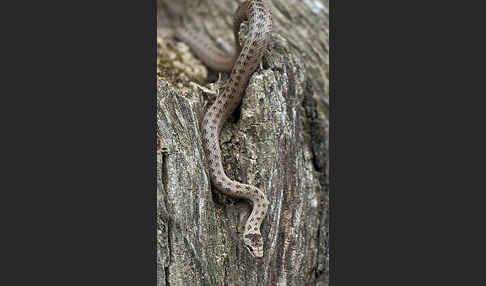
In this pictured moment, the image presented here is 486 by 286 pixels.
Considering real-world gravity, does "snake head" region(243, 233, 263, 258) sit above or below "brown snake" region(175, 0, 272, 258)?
below

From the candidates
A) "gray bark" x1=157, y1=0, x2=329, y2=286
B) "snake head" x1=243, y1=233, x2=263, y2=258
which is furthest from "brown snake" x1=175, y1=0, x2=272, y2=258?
"gray bark" x1=157, y1=0, x2=329, y2=286

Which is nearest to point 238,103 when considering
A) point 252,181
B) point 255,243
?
point 252,181

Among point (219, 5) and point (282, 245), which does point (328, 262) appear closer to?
point (282, 245)

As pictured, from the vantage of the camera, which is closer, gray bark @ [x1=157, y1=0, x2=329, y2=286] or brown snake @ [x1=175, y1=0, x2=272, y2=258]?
gray bark @ [x1=157, y1=0, x2=329, y2=286]

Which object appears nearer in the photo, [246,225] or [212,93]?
[246,225]

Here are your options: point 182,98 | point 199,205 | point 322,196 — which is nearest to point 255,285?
point 199,205

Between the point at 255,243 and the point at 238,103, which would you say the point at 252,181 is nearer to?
the point at 255,243

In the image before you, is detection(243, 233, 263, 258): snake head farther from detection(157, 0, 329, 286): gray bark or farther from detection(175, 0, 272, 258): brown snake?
detection(157, 0, 329, 286): gray bark

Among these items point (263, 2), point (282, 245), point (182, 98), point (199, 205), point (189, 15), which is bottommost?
point (282, 245)

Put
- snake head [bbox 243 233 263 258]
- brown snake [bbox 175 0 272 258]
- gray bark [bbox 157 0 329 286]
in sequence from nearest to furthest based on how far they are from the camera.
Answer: gray bark [bbox 157 0 329 286] → snake head [bbox 243 233 263 258] → brown snake [bbox 175 0 272 258]
